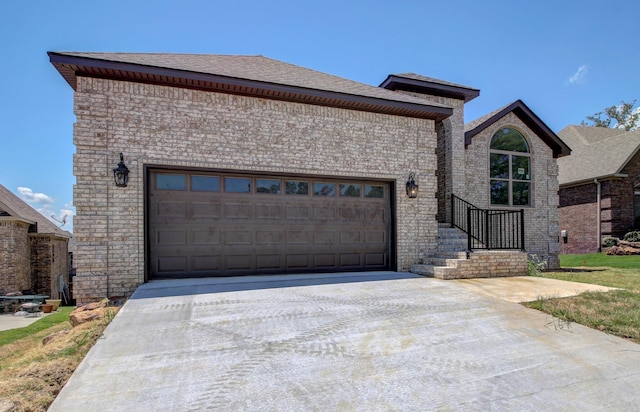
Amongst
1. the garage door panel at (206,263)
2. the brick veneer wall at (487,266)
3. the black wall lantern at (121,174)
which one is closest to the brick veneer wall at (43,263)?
the black wall lantern at (121,174)

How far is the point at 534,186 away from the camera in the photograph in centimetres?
1271

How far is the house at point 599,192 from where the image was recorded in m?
17.1

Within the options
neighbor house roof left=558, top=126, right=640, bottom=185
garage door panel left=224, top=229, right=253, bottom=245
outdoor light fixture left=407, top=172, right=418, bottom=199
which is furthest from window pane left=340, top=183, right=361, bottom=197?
neighbor house roof left=558, top=126, right=640, bottom=185

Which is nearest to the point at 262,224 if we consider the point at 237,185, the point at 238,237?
the point at 238,237

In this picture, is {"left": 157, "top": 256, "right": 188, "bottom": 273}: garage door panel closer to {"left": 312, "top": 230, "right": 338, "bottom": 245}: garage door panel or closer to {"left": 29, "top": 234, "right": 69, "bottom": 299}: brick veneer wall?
{"left": 312, "top": 230, "right": 338, "bottom": 245}: garage door panel

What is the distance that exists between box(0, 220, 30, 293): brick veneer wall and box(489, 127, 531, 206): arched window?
69.8ft

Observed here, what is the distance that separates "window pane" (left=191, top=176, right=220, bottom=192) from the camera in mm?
7590

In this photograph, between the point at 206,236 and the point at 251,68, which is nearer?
the point at 206,236

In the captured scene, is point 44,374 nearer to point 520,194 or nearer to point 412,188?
point 412,188

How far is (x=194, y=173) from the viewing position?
A: 7574mm

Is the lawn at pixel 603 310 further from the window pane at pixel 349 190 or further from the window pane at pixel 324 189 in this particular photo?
the window pane at pixel 324 189

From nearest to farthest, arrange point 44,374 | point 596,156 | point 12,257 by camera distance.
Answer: point 44,374
point 12,257
point 596,156

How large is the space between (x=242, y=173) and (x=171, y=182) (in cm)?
146

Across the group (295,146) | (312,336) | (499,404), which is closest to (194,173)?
(295,146)
